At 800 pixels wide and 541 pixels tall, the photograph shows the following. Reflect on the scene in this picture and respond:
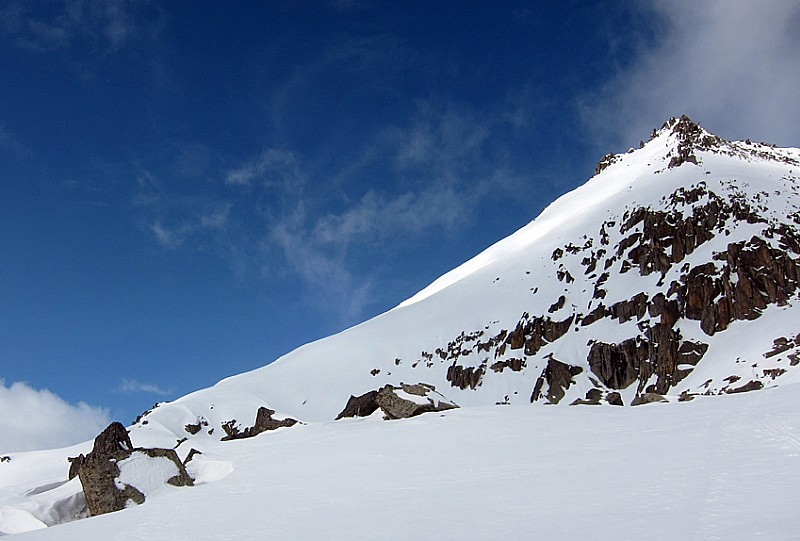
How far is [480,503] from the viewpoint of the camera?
961cm

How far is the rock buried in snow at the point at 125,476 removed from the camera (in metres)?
16.6

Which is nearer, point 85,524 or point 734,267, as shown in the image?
point 85,524

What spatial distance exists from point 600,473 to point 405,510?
4.16 meters

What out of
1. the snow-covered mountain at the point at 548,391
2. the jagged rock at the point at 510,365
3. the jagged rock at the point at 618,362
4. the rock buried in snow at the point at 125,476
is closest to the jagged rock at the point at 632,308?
the snow-covered mountain at the point at 548,391

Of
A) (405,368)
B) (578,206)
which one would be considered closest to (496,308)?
(405,368)

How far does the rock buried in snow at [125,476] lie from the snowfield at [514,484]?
3.36 ft

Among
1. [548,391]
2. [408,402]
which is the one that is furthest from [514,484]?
[548,391]

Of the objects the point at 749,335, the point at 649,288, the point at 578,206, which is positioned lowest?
the point at 749,335

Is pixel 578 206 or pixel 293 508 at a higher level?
pixel 578 206

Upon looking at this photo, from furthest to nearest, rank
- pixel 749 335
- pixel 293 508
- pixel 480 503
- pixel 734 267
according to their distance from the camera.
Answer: pixel 734 267
pixel 749 335
pixel 293 508
pixel 480 503

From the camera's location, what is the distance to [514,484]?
10.9 metres

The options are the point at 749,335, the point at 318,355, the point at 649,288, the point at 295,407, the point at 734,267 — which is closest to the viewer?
the point at 749,335

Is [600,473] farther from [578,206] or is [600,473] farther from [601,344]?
[578,206]

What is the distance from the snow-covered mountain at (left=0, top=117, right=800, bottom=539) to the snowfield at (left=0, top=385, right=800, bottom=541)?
84 millimetres
